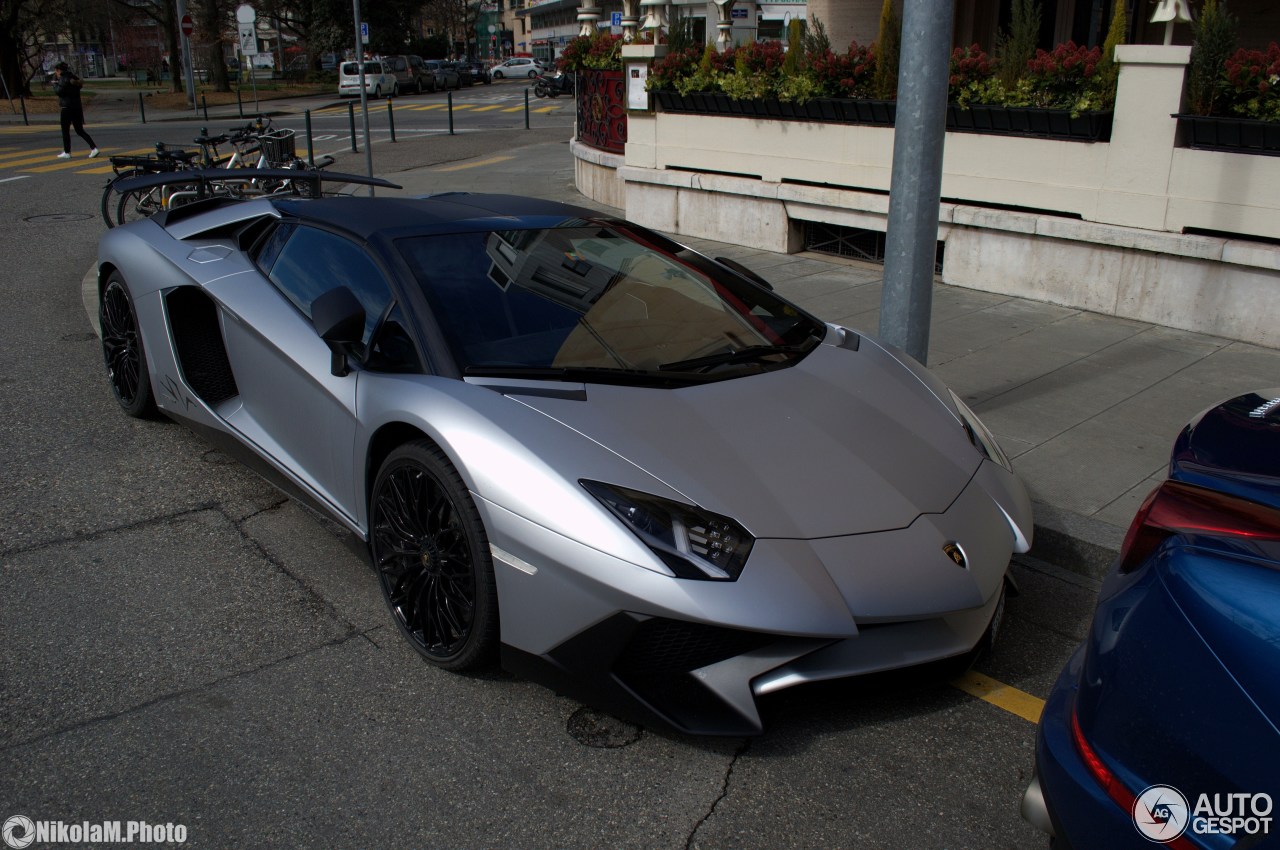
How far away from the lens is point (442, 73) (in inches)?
1937

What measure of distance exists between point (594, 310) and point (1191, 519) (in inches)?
88.0

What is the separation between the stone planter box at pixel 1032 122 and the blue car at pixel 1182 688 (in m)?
6.19

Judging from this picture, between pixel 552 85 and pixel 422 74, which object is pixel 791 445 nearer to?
pixel 552 85

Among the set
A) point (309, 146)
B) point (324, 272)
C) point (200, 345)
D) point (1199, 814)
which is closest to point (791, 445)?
point (1199, 814)

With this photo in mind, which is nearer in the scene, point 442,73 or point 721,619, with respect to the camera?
point 721,619

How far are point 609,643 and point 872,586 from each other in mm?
709

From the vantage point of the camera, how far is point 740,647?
9.14 feet

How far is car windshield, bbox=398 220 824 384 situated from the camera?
3541 mm

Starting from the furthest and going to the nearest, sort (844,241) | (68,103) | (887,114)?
1. (68,103)
2. (844,241)
3. (887,114)

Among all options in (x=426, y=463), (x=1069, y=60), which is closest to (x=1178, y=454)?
(x=426, y=463)

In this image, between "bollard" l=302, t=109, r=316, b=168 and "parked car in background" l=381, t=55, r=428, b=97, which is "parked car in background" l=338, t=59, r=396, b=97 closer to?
"parked car in background" l=381, t=55, r=428, b=97

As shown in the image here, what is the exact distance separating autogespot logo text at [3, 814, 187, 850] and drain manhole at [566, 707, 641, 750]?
1.05m

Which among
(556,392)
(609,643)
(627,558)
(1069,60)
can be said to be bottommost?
(609,643)

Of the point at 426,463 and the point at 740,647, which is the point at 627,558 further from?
the point at 426,463
